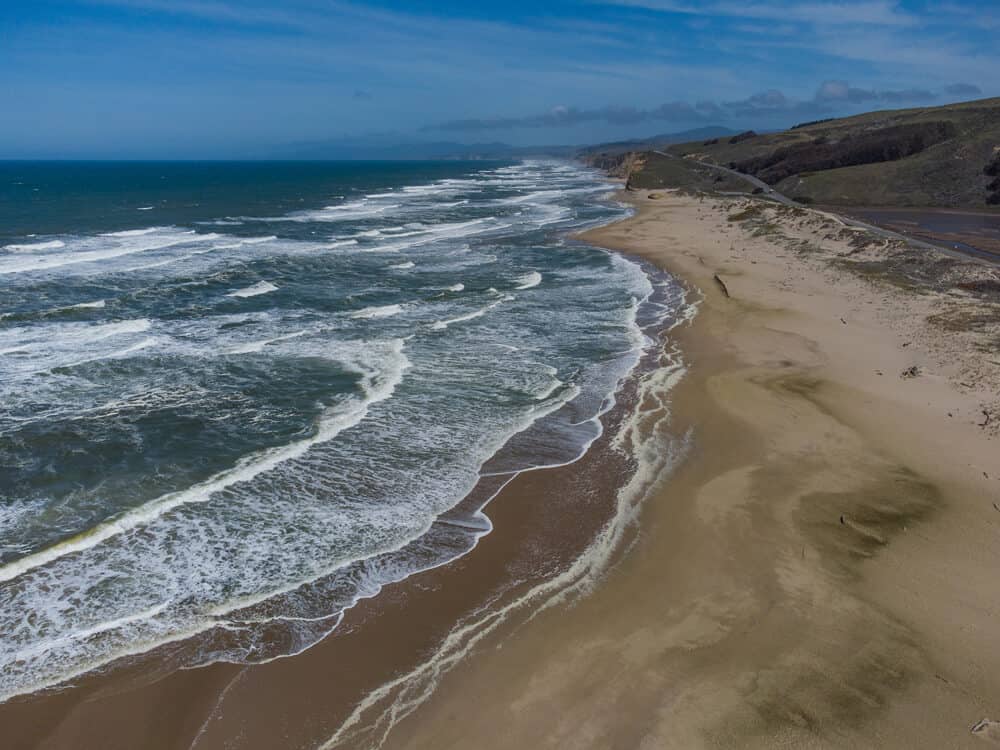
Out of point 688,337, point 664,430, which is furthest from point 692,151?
point 664,430

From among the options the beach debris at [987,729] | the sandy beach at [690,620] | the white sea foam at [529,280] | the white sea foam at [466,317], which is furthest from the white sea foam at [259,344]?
the beach debris at [987,729]

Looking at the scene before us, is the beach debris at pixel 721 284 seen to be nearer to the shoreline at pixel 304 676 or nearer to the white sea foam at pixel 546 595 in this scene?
the white sea foam at pixel 546 595

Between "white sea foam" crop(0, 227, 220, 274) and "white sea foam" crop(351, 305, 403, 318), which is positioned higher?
"white sea foam" crop(0, 227, 220, 274)

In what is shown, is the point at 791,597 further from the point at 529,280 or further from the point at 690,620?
the point at 529,280

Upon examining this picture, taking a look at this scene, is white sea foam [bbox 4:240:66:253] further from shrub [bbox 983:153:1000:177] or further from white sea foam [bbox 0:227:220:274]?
shrub [bbox 983:153:1000:177]

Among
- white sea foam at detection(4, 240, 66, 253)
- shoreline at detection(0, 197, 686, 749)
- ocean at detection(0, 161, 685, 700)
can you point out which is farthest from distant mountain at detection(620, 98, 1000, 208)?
shoreline at detection(0, 197, 686, 749)

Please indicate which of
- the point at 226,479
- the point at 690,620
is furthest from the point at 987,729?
the point at 226,479
